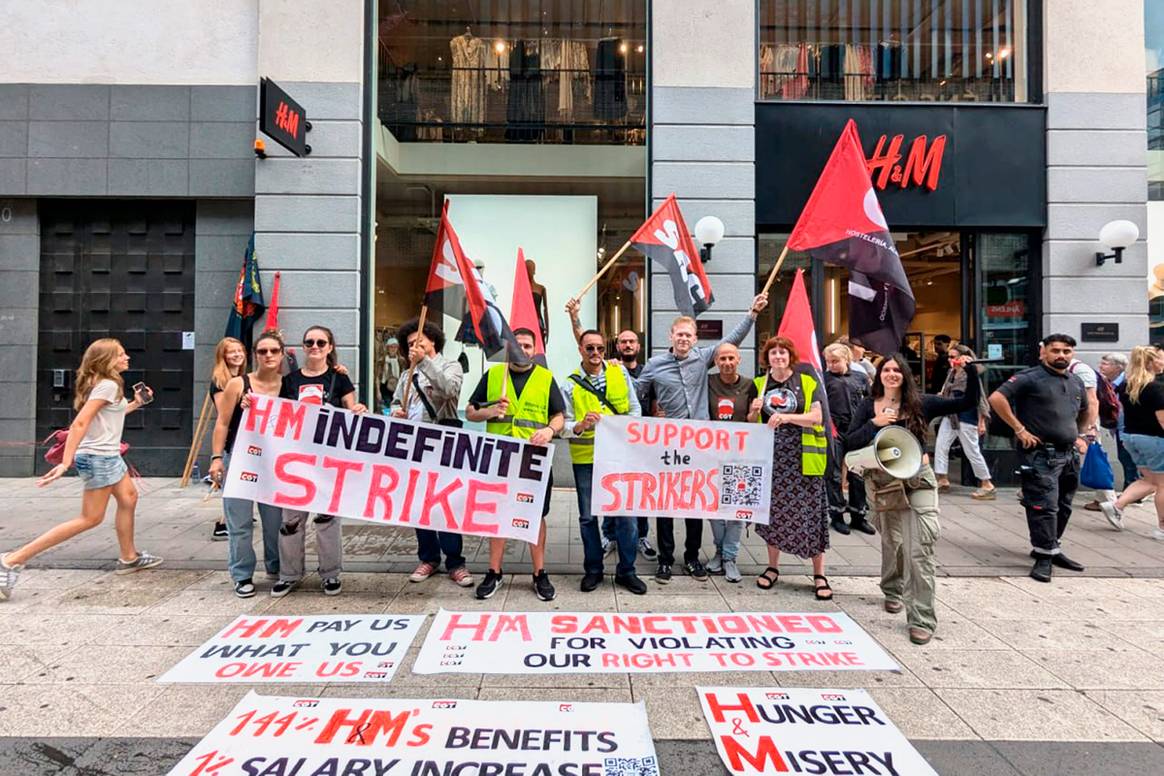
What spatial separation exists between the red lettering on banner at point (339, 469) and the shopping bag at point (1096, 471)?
7784mm

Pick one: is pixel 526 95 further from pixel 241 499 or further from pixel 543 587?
pixel 543 587

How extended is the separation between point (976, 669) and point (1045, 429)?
2.83 metres

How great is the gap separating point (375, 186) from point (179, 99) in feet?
10.1

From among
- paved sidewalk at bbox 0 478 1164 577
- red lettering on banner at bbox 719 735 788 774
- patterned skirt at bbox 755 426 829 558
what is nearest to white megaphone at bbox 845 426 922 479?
patterned skirt at bbox 755 426 829 558

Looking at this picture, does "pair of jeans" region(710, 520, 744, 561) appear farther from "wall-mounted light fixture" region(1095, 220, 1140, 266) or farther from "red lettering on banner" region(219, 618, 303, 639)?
"wall-mounted light fixture" region(1095, 220, 1140, 266)

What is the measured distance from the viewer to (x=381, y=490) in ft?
16.3

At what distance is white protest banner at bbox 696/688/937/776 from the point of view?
285cm

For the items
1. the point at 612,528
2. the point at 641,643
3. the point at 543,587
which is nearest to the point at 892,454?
the point at 641,643

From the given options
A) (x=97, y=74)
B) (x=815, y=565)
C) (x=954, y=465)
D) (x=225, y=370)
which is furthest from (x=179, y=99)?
(x=954, y=465)

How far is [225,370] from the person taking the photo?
582 centimetres

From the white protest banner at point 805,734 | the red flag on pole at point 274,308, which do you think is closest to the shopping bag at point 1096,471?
the white protest banner at point 805,734

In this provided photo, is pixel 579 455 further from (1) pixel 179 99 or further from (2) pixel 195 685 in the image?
(1) pixel 179 99

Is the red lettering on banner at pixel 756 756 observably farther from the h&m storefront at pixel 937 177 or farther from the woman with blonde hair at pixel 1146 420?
the h&m storefront at pixel 937 177

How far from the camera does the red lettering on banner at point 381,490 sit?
194 inches
